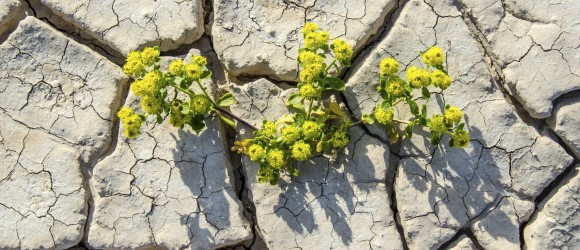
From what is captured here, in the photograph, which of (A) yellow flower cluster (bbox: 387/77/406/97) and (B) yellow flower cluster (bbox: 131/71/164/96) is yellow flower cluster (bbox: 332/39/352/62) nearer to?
(A) yellow flower cluster (bbox: 387/77/406/97)

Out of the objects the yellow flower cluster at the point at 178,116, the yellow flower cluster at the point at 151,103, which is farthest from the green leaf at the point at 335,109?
the yellow flower cluster at the point at 151,103

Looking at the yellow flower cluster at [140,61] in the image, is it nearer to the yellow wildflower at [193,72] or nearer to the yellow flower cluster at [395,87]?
the yellow wildflower at [193,72]

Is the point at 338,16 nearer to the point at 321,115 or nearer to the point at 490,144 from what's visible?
the point at 321,115

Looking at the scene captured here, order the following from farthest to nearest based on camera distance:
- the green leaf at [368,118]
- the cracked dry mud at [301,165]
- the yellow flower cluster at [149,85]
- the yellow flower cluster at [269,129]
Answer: the cracked dry mud at [301,165]
the green leaf at [368,118]
the yellow flower cluster at [269,129]
the yellow flower cluster at [149,85]

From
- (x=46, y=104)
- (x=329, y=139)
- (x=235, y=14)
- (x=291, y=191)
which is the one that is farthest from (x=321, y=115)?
(x=46, y=104)

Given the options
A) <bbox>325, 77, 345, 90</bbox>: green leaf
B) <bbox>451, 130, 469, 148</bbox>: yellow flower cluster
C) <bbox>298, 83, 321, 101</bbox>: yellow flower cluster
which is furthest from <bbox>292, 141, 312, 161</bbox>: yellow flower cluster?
<bbox>451, 130, 469, 148</bbox>: yellow flower cluster

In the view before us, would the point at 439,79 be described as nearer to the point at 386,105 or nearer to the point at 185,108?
the point at 386,105

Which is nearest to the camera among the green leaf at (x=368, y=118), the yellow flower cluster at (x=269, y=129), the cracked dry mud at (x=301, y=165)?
the yellow flower cluster at (x=269, y=129)
